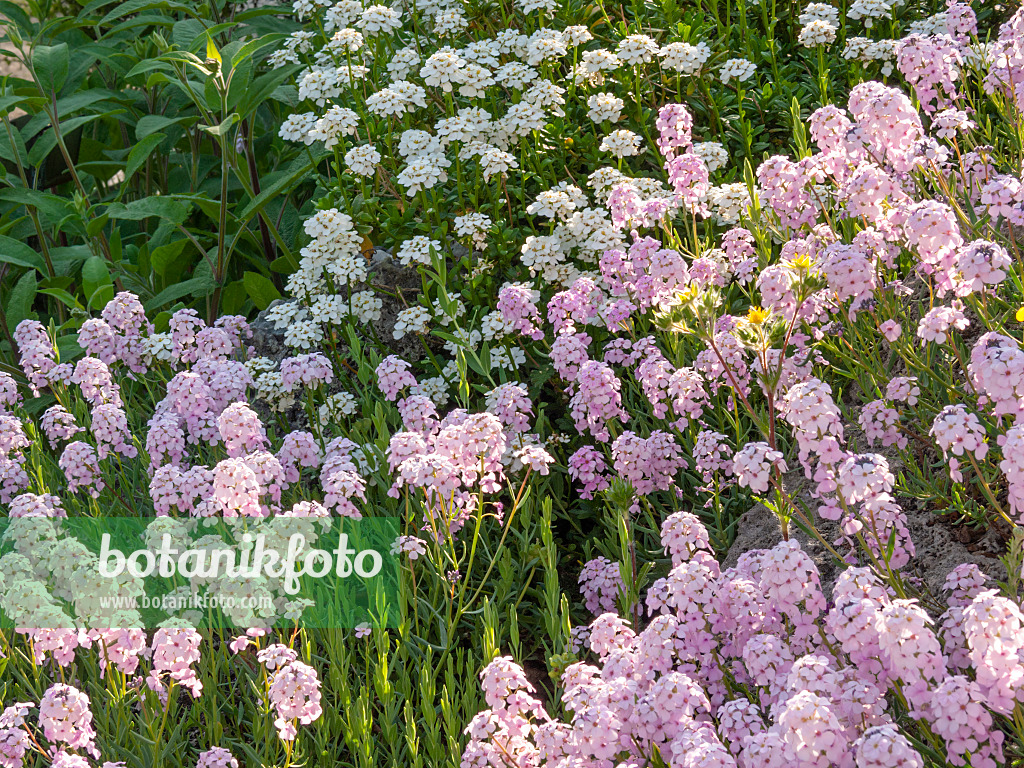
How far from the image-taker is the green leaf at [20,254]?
5.29 meters

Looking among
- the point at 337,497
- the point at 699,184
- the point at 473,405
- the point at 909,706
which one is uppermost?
the point at 699,184

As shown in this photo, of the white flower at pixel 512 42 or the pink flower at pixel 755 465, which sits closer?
the pink flower at pixel 755 465

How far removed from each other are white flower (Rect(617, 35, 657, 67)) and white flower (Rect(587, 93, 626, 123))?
21 cm

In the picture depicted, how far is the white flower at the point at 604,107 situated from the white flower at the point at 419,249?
1045 mm

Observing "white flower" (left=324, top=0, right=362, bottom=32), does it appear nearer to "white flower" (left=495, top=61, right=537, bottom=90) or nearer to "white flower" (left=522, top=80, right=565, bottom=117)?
"white flower" (left=495, top=61, right=537, bottom=90)

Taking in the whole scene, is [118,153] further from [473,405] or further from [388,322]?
[473,405]

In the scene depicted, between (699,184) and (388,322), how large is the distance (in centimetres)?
172

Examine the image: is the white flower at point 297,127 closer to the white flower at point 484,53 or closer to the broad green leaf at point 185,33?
the white flower at point 484,53

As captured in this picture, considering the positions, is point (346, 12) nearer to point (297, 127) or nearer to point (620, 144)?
point (297, 127)

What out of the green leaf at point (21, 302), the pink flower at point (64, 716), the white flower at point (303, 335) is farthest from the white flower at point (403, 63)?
the pink flower at point (64, 716)

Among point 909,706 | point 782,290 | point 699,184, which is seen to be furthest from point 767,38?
point 909,706

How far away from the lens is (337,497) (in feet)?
10.0

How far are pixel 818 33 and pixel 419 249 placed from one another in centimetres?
239

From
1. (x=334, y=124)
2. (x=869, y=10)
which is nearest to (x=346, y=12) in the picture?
(x=334, y=124)
